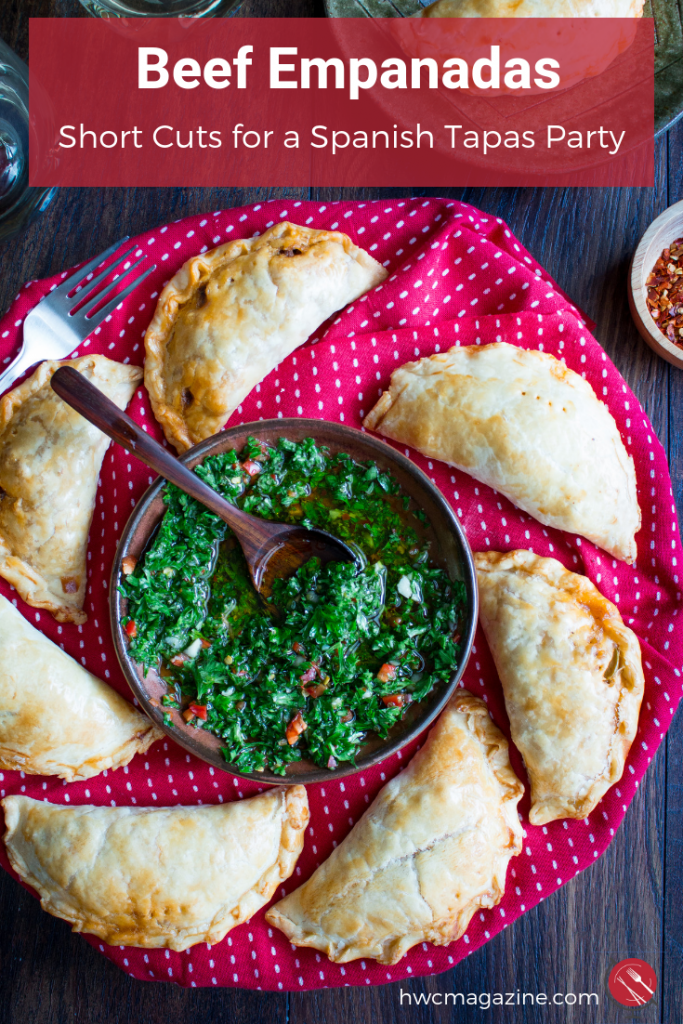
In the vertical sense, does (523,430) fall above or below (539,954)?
above

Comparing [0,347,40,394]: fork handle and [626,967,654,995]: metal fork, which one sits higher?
[0,347,40,394]: fork handle

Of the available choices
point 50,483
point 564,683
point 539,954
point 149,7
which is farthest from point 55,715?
point 149,7

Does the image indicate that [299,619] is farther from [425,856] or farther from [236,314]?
[236,314]

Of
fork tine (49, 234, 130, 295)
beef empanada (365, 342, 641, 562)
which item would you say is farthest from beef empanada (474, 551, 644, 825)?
fork tine (49, 234, 130, 295)

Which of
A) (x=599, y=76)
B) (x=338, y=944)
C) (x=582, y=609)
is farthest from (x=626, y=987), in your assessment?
(x=599, y=76)

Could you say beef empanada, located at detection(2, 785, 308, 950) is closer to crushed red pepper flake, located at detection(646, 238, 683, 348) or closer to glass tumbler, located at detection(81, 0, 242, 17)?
crushed red pepper flake, located at detection(646, 238, 683, 348)

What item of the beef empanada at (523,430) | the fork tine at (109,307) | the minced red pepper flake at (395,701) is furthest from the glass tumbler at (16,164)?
the minced red pepper flake at (395,701)

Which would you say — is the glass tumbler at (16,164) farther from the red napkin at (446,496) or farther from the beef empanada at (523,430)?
the beef empanada at (523,430)
